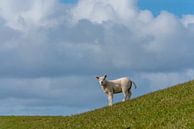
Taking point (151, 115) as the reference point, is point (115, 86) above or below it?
above

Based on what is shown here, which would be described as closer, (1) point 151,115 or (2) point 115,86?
(1) point 151,115

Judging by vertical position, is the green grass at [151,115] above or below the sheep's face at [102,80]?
below

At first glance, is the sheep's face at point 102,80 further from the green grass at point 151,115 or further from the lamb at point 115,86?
the green grass at point 151,115

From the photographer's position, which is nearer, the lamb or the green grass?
the green grass

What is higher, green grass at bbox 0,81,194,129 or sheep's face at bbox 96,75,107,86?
sheep's face at bbox 96,75,107,86

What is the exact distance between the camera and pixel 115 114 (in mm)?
35094

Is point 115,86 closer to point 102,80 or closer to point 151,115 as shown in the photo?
point 102,80

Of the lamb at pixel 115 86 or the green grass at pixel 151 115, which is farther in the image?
the lamb at pixel 115 86

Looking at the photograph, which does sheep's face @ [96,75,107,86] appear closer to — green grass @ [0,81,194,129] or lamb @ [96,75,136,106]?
lamb @ [96,75,136,106]

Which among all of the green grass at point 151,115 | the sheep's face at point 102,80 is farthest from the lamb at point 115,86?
the green grass at point 151,115

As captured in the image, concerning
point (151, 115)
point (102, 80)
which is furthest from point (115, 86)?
point (151, 115)

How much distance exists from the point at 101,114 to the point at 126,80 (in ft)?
27.9

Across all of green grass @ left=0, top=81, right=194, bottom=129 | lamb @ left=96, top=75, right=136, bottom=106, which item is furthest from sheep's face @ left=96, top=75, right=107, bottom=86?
green grass @ left=0, top=81, right=194, bottom=129

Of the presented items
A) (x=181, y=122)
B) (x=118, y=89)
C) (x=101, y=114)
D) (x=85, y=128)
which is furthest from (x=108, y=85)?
(x=181, y=122)
